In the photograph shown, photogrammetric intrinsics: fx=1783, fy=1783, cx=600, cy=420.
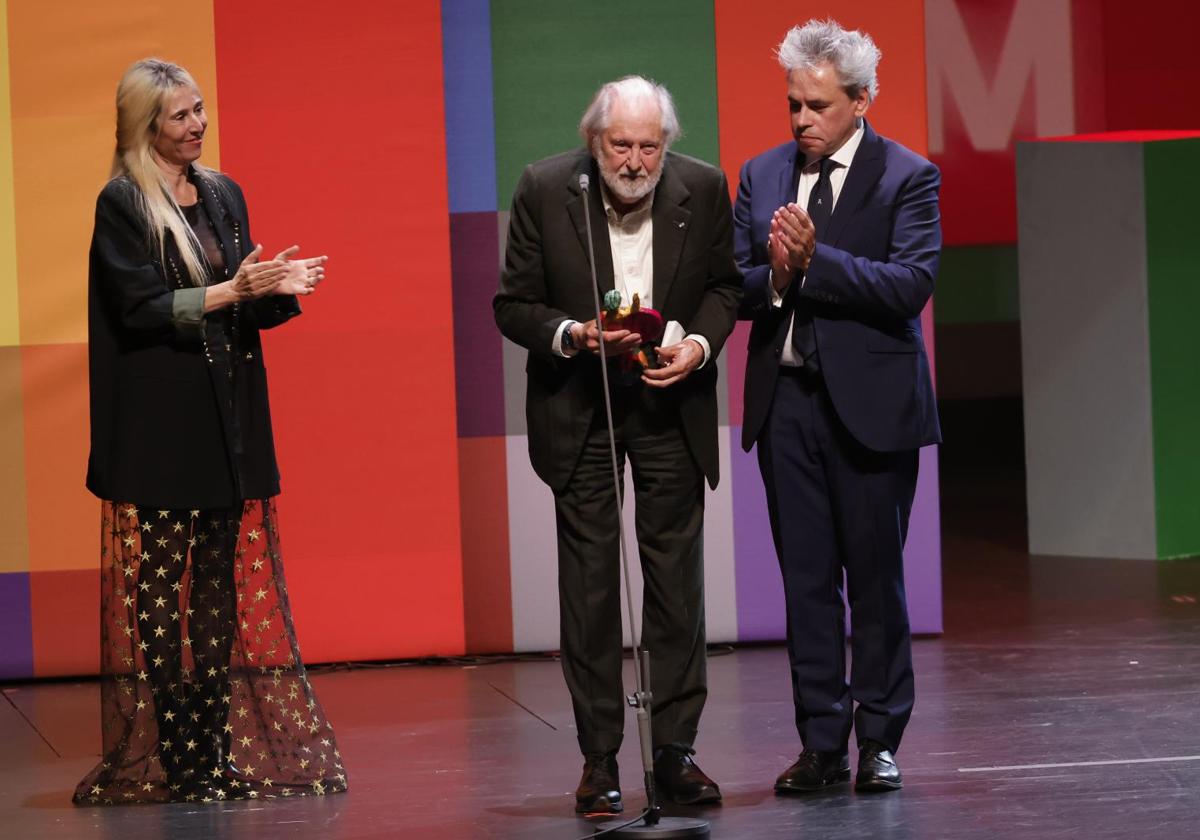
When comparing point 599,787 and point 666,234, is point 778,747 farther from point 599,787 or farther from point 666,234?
point 666,234

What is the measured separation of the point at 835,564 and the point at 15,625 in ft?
8.92

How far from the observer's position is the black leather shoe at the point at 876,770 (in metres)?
3.74

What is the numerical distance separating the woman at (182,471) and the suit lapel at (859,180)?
1140 millimetres

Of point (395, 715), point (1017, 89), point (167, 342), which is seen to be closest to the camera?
point (167, 342)

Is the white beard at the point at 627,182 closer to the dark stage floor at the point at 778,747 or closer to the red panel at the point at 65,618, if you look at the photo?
the dark stage floor at the point at 778,747

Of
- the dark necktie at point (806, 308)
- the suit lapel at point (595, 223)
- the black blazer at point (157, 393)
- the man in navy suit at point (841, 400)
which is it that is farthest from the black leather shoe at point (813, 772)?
the black blazer at point (157, 393)

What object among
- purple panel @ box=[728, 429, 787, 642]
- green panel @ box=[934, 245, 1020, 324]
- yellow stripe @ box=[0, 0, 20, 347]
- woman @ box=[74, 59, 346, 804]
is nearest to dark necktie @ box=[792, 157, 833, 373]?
woman @ box=[74, 59, 346, 804]

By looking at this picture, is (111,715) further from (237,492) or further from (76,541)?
(76,541)

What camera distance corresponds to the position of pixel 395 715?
15.8 feet

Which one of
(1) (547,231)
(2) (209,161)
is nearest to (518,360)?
(2) (209,161)

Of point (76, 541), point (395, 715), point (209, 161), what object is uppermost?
point (209, 161)

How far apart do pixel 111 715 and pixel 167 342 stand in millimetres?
859

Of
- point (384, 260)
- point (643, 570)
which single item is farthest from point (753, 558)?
point (643, 570)

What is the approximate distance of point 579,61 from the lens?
5.43 m
